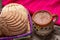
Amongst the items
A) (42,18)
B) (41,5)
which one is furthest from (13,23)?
(41,5)

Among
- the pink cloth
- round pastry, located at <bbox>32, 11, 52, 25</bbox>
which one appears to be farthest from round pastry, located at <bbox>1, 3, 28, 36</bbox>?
the pink cloth

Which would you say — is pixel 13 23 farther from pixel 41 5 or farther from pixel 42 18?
→ pixel 41 5

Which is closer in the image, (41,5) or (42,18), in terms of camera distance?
(42,18)

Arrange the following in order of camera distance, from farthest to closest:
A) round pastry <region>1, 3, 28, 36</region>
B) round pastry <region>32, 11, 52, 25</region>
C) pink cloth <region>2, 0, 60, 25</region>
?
pink cloth <region>2, 0, 60, 25</region>, round pastry <region>32, 11, 52, 25</region>, round pastry <region>1, 3, 28, 36</region>

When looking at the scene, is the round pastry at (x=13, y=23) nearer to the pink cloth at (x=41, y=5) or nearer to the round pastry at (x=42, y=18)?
the round pastry at (x=42, y=18)

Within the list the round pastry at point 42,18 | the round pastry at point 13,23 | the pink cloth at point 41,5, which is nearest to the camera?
the round pastry at point 13,23

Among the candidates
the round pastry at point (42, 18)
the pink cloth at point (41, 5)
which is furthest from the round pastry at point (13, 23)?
the pink cloth at point (41, 5)

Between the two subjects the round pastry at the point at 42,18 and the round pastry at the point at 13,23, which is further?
the round pastry at the point at 42,18

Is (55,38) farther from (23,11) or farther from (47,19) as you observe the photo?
(23,11)

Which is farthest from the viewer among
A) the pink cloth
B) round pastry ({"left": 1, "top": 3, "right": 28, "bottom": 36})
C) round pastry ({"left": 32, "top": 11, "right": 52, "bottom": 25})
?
the pink cloth

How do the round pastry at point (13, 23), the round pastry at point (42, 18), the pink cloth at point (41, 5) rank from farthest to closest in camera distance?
the pink cloth at point (41, 5), the round pastry at point (42, 18), the round pastry at point (13, 23)

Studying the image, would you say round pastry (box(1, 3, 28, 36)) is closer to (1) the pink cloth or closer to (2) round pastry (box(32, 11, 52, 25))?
(2) round pastry (box(32, 11, 52, 25))

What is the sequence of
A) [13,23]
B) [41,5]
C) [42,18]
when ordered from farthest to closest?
1. [41,5]
2. [42,18]
3. [13,23]
